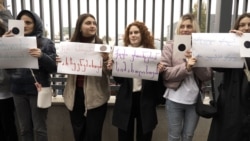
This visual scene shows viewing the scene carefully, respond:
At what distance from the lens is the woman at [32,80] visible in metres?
2.81

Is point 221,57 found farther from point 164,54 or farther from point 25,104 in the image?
point 25,104

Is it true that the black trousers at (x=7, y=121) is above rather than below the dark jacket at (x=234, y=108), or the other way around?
below

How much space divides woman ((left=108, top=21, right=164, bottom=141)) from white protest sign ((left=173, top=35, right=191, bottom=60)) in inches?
13.3

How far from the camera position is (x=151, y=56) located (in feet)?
Answer: 8.83

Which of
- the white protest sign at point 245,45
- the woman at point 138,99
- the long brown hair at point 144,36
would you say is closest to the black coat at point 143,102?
the woman at point 138,99

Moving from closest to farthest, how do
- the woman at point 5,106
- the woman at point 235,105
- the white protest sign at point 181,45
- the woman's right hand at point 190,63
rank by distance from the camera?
the woman at point 235,105 < the woman's right hand at point 190,63 < the white protest sign at point 181,45 < the woman at point 5,106

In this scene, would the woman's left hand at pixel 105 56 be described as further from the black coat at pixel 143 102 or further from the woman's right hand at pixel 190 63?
the woman's right hand at pixel 190 63

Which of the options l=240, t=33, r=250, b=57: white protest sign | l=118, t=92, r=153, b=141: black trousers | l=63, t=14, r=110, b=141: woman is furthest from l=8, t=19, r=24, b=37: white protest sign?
l=240, t=33, r=250, b=57: white protest sign

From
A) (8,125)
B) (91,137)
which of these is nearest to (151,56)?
(91,137)

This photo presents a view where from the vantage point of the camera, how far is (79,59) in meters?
2.83

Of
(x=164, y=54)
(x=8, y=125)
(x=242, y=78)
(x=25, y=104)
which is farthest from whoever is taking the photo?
(x=8, y=125)

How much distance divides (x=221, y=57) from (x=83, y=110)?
1437 mm

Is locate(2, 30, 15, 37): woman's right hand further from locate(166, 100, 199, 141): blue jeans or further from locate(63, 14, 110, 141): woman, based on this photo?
locate(166, 100, 199, 141): blue jeans

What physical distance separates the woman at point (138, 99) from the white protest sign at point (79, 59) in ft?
0.87
